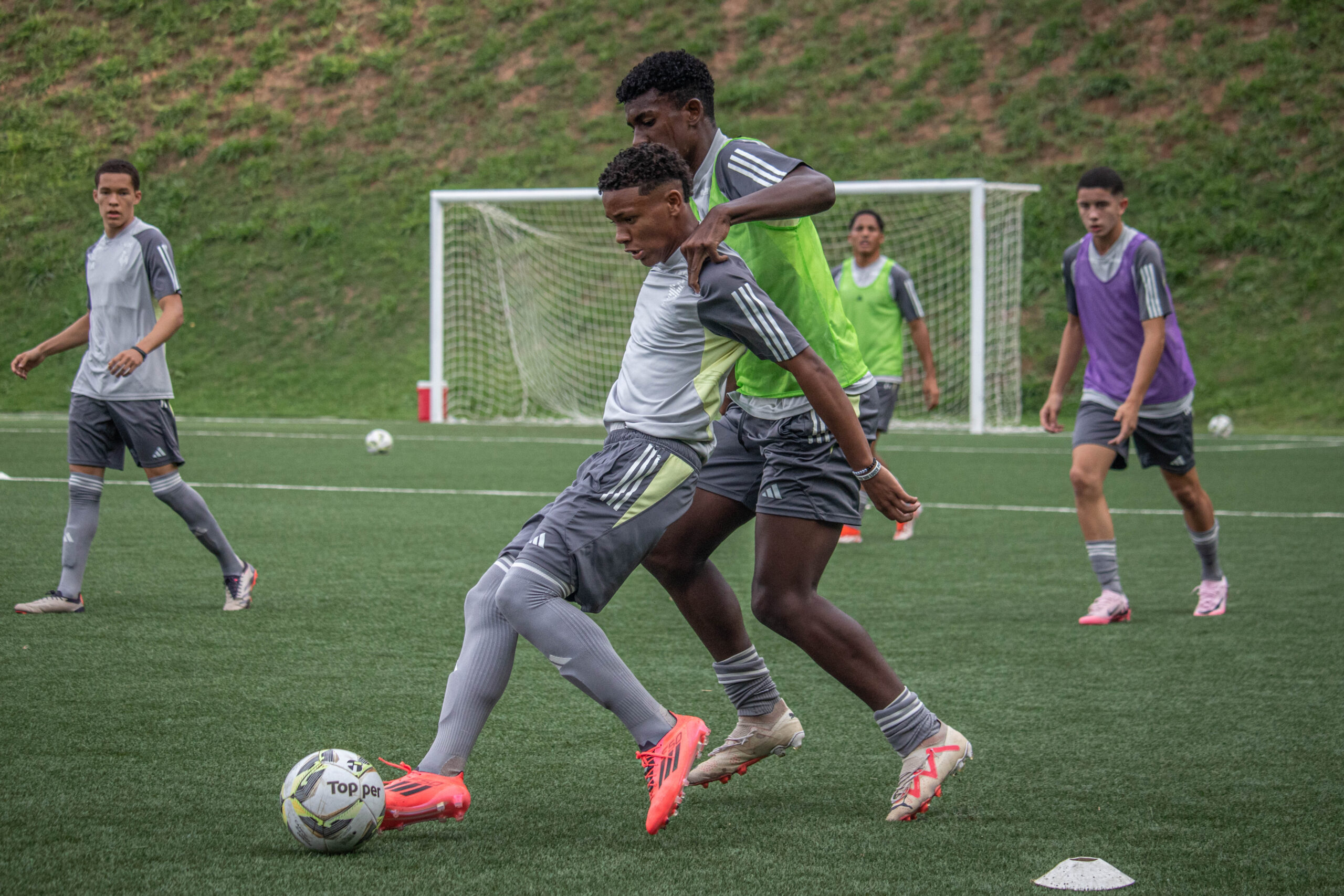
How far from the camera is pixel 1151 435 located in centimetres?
600

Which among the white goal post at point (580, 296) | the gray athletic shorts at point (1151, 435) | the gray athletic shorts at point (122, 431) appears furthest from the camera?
the white goal post at point (580, 296)

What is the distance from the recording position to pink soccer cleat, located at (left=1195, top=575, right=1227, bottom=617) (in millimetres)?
6012

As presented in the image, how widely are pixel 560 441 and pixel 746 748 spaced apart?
12.6 meters

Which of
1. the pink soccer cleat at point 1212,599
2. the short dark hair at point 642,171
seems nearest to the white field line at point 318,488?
the pink soccer cleat at point 1212,599

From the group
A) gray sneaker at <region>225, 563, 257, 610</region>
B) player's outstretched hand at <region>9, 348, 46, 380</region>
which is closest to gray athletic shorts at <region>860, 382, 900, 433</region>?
gray sneaker at <region>225, 563, 257, 610</region>

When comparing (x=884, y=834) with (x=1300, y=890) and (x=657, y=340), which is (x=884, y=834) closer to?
(x=1300, y=890)

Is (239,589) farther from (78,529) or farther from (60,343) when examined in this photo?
(60,343)

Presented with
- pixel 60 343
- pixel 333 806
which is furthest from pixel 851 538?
pixel 333 806

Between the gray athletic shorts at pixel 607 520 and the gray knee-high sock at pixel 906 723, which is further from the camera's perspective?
the gray knee-high sock at pixel 906 723

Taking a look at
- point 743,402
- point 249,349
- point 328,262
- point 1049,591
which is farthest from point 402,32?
point 743,402

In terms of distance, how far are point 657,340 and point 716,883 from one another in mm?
1178

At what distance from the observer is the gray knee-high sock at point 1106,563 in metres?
5.93

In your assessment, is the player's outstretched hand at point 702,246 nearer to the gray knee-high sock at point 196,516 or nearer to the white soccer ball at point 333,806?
the white soccer ball at point 333,806

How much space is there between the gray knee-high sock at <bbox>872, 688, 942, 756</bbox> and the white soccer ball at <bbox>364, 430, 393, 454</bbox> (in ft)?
36.7
